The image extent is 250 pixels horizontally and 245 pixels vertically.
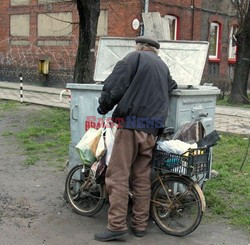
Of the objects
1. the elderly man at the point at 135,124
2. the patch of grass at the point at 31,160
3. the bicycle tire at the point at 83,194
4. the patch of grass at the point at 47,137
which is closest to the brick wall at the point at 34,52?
the patch of grass at the point at 47,137

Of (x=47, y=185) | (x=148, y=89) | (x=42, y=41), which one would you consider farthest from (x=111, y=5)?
(x=148, y=89)

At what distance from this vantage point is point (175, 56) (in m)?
5.33

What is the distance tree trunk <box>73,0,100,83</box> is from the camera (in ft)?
36.1

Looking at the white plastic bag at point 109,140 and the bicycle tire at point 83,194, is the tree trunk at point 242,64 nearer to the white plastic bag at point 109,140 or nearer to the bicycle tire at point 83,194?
the bicycle tire at point 83,194

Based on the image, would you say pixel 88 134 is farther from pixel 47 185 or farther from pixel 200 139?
pixel 47 185

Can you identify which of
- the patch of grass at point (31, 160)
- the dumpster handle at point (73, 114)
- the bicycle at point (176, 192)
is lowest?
the patch of grass at point (31, 160)

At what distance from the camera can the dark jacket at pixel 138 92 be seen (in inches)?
165

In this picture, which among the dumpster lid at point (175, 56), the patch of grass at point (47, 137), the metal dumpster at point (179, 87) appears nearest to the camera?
the metal dumpster at point (179, 87)

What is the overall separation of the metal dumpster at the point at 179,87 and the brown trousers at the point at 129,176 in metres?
0.57

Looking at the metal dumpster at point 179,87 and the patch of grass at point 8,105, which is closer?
the metal dumpster at point 179,87

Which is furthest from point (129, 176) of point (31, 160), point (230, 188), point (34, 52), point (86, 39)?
point (34, 52)

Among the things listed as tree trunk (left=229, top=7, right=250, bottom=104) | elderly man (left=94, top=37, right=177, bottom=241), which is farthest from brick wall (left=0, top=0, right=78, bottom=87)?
elderly man (left=94, top=37, right=177, bottom=241)

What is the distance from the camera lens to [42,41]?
23.1 meters

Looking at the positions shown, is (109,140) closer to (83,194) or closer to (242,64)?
(83,194)
